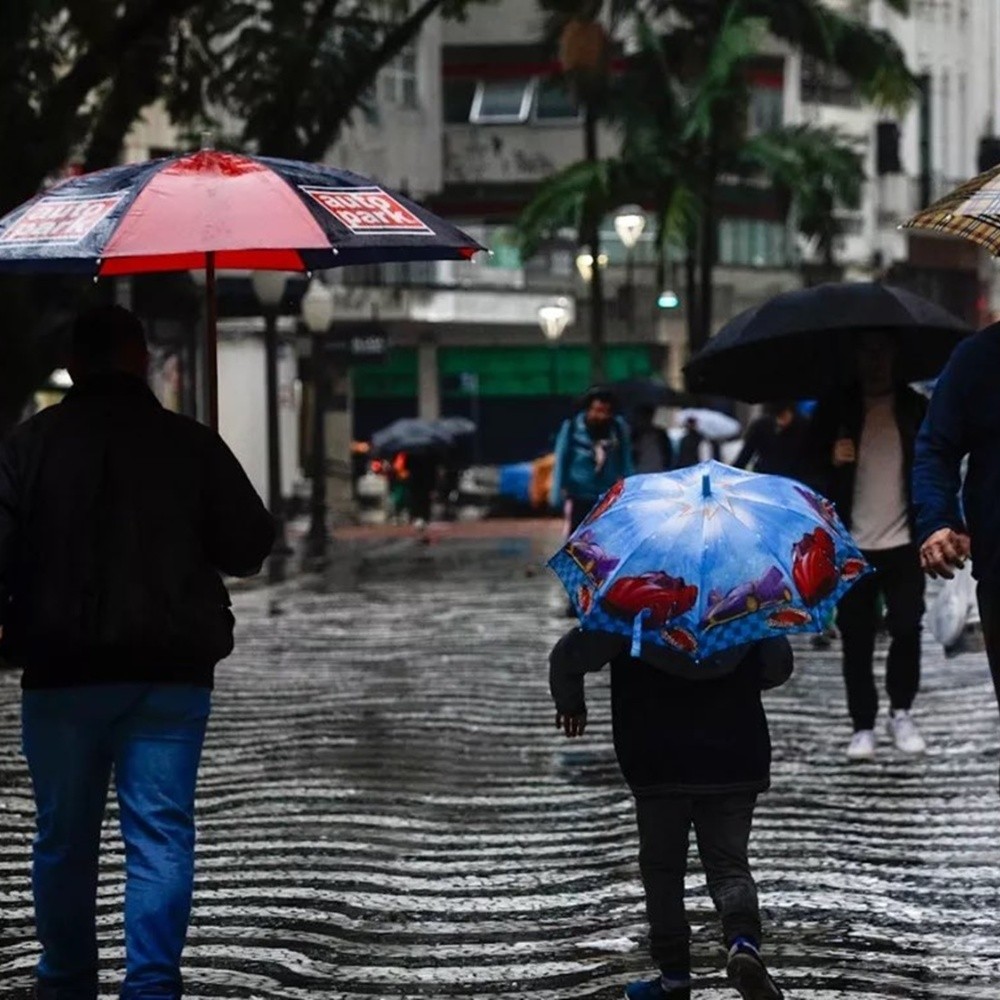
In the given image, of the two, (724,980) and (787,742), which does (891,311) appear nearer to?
(787,742)

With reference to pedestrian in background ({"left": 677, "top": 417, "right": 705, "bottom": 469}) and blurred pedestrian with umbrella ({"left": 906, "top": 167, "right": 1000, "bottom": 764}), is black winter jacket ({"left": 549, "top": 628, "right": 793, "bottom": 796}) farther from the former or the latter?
pedestrian in background ({"left": 677, "top": 417, "right": 705, "bottom": 469})

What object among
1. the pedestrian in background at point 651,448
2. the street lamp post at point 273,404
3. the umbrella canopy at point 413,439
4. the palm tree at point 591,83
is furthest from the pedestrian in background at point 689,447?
the umbrella canopy at point 413,439

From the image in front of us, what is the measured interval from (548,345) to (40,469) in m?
52.2

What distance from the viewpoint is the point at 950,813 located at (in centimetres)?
1036

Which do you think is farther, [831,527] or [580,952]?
[580,952]

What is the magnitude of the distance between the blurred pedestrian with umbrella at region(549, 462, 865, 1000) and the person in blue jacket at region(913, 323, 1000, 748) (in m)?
0.41

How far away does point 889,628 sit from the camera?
465 inches

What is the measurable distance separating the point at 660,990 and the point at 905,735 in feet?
18.3

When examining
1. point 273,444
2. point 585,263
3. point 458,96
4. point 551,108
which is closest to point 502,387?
point 551,108

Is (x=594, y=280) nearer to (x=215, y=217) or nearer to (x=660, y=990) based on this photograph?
(x=215, y=217)

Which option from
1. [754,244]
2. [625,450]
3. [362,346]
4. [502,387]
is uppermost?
[754,244]

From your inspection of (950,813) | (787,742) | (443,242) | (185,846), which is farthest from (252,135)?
(185,846)

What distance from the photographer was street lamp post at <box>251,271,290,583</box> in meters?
27.4

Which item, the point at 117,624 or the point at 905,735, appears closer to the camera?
the point at 117,624
